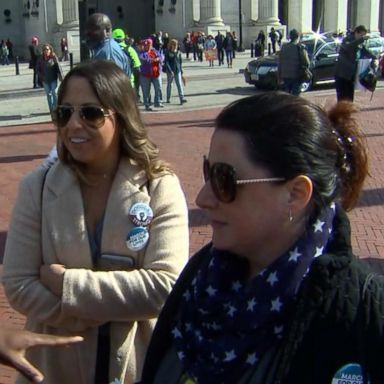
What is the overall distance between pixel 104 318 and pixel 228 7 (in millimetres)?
42413

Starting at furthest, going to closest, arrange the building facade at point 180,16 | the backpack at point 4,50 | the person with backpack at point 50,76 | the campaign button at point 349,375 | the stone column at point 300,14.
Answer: the stone column at point 300,14 → the building facade at point 180,16 → the backpack at point 4,50 → the person with backpack at point 50,76 → the campaign button at point 349,375

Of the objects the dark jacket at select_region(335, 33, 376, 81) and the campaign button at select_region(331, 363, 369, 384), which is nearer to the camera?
the campaign button at select_region(331, 363, 369, 384)

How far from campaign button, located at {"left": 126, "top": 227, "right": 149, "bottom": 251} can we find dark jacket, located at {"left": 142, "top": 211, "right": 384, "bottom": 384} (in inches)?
34.1

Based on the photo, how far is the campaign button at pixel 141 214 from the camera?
7.83 feet

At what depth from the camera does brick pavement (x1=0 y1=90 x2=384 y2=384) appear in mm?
6602

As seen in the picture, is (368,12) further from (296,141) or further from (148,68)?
(296,141)

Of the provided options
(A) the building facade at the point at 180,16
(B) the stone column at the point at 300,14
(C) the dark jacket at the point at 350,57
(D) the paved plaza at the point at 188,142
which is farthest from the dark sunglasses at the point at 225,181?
(B) the stone column at the point at 300,14

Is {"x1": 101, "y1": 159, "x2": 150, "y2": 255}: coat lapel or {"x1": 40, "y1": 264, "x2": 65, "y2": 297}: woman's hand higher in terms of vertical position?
{"x1": 101, "y1": 159, "x2": 150, "y2": 255}: coat lapel

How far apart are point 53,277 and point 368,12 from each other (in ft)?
171

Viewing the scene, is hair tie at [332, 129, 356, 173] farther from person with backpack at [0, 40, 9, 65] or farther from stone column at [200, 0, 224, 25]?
stone column at [200, 0, 224, 25]

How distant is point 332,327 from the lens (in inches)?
60.4

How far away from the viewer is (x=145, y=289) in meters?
2.33

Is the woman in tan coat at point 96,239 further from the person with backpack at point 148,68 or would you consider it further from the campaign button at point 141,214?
the person with backpack at point 148,68

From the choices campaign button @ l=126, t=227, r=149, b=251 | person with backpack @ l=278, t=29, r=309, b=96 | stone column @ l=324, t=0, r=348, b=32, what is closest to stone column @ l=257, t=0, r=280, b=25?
stone column @ l=324, t=0, r=348, b=32
